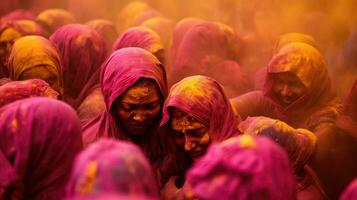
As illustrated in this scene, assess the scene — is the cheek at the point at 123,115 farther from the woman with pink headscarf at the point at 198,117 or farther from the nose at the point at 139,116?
the woman with pink headscarf at the point at 198,117

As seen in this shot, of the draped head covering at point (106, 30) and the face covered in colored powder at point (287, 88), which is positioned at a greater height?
the face covered in colored powder at point (287, 88)

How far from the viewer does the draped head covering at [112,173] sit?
231 cm

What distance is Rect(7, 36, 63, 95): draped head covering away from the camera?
16.9 feet

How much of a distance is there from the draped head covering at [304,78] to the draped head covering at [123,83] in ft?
4.32

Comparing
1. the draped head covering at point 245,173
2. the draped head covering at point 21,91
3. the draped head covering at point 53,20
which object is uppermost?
the draped head covering at point 245,173

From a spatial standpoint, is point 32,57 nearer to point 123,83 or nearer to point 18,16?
point 123,83

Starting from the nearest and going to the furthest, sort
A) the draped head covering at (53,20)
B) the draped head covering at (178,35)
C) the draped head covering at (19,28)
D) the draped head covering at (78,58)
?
the draped head covering at (78,58), the draped head covering at (19,28), the draped head covering at (178,35), the draped head covering at (53,20)

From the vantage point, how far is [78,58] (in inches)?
236

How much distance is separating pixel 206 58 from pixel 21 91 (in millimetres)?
3201

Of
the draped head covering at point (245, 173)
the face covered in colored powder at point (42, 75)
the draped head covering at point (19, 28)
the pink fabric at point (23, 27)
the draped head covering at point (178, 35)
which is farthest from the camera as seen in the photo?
the draped head covering at point (178, 35)

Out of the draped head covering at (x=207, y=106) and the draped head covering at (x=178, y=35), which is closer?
the draped head covering at (x=207, y=106)

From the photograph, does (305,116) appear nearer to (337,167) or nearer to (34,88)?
(337,167)

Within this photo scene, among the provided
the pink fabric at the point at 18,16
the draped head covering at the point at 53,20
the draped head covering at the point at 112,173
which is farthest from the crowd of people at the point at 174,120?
the pink fabric at the point at 18,16

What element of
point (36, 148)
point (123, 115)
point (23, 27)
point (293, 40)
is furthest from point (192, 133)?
point (23, 27)
